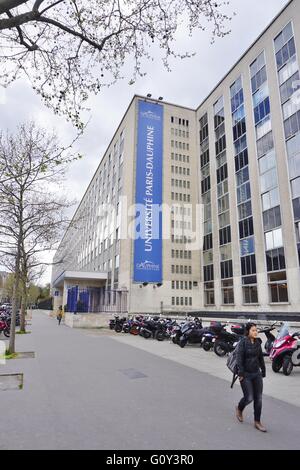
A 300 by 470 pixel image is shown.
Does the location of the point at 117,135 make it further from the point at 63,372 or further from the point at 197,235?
the point at 63,372

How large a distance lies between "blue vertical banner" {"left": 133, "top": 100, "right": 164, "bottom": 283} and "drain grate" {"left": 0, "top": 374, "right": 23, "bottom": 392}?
29863mm

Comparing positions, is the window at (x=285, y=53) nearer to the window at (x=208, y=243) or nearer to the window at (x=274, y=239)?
the window at (x=274, y=239)

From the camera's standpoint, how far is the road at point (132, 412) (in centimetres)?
430

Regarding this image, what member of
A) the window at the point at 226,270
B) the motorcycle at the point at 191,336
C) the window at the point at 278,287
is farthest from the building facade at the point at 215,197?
the motorcycle at the point at 191,336

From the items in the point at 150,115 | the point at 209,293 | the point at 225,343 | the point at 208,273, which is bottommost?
the point at 225,343

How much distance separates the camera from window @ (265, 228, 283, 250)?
28486 millimetres

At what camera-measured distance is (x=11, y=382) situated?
7.89 meters

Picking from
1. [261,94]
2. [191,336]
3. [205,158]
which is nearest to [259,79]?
[261,94]

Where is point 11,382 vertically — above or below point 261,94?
below

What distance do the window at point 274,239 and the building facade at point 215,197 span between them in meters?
0.09

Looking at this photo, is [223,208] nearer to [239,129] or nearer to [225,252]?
[225,252]

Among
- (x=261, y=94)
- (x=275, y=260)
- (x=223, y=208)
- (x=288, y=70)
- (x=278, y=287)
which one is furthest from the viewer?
(x=223, y=208)

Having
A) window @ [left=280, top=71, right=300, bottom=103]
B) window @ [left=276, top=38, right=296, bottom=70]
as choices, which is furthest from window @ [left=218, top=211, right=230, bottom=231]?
window @ [left=276, top=38, right=296, bottom=70]

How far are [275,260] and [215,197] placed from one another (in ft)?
42.8
